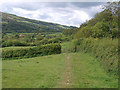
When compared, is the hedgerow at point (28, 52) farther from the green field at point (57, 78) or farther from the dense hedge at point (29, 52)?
the green field at point (57, 78)

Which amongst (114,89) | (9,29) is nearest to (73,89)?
(114,89)

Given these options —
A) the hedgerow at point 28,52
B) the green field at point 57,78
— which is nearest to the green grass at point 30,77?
the green field at point 57,78

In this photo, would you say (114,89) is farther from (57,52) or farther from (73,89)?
(57,52)

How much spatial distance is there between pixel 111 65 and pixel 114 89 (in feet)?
14.9

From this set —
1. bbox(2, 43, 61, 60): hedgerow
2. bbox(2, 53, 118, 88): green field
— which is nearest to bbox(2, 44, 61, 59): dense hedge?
bbox(2, 43, 61, 60): hedgerow

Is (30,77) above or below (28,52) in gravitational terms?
above

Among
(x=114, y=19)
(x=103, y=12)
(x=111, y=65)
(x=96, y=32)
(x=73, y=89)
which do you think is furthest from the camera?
(x=96, y=32)

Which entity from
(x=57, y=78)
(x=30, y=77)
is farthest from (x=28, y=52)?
A: (x=57, y=78)

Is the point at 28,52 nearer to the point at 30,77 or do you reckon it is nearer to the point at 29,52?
the point at 29,52

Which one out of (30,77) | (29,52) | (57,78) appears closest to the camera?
(57,78)

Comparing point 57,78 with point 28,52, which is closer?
point 57,78

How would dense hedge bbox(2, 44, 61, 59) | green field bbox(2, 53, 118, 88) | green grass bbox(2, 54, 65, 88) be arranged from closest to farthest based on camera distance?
green grass bbox(2, 54, 65, 88), green field bbox(2, 53, 118, 88), dense hedge bbox(2, 44, 61, 59)

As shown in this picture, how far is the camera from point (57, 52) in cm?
3425

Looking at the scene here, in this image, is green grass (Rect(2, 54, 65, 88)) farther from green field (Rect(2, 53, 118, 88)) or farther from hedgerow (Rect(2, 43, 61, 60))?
hedgerow (Rect(2, 43, 61, 60))
